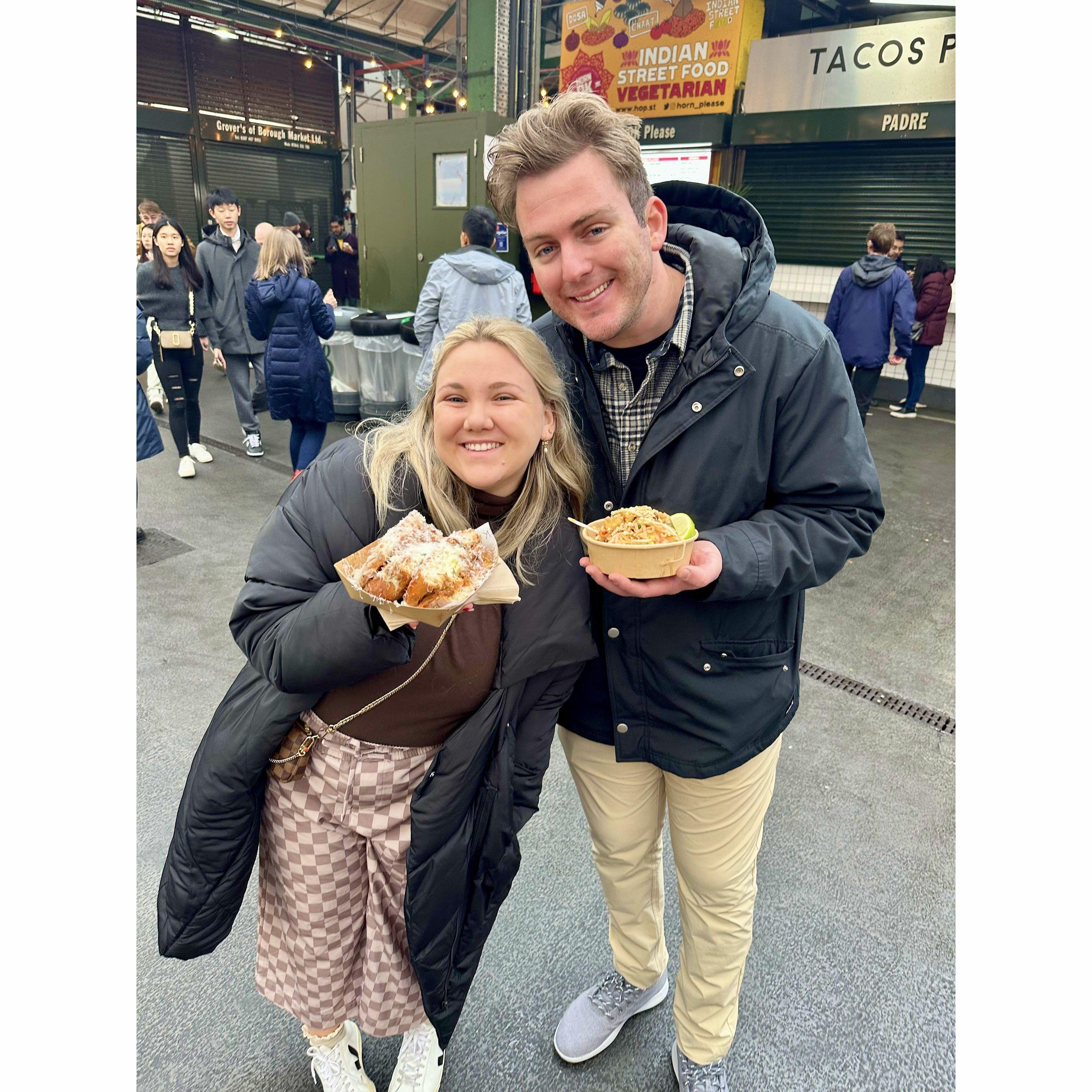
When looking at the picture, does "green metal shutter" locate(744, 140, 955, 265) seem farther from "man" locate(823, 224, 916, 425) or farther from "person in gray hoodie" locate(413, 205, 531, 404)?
"person in gray hoodie" locate(413, 205, 531, 404)

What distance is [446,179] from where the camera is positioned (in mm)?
7977

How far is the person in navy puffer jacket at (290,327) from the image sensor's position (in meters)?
5.81

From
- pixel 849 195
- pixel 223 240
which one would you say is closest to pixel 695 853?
pixel 223 240

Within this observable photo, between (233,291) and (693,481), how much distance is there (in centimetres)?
654

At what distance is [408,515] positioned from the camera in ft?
5.09

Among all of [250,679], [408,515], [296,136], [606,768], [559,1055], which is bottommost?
[559,1055]

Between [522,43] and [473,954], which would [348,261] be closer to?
[522,43]

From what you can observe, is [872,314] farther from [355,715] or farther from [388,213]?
[355,715]

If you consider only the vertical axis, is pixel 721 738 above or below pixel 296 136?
below

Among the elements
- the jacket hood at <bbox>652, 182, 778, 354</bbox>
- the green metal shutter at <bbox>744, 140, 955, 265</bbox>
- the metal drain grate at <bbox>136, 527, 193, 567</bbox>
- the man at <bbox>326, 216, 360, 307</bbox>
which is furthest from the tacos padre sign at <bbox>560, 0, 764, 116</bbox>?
the jacket hood at <bbox>652, 182, 778, 354</bbox>

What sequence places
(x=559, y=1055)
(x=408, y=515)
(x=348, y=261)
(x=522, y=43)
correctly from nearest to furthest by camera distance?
1. (x=408, y=515)
2. (x=559, y=1055)
3. (x=522, y=43)
4. (x=348, y=261)

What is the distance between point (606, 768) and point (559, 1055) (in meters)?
0.88

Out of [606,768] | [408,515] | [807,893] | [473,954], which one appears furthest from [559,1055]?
[408,515]

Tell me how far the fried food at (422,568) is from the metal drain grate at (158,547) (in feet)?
13.6
